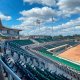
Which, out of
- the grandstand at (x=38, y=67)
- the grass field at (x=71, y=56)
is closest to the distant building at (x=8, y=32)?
the grass field at (x=71, y=56)

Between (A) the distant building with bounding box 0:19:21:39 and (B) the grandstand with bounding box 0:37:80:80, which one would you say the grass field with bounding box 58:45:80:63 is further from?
(A) the distant building with bounding box 0:19:21:39

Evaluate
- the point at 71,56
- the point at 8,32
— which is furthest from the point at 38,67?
the point at 8,32

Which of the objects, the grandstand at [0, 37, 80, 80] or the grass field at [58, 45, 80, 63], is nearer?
the grandstand at [0, 37, 80, 80]

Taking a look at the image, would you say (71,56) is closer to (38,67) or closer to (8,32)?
(38,67)

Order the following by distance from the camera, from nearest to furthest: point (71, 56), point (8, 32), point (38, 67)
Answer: point (38, 67), point (71, 56), point (8, 32)

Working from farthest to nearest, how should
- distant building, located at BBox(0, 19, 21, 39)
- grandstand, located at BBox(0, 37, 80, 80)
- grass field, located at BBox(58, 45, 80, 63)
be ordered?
distant building, located at BBox(0, 19, 21, 39) → grass field, located at BBox(58, 45, 80, 63) → grandstand, located at BBox(0, 37, 80, 80)

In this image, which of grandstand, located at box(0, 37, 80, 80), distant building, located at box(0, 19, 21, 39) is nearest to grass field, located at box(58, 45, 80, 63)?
grandstand, located at box(0, 37, 80, 80)

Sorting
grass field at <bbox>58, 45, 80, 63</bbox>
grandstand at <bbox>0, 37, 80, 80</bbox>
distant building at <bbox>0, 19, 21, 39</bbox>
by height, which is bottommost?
grass field at <bbox>58, 45, 80, 63</bbox>

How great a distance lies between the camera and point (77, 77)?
2230 cm

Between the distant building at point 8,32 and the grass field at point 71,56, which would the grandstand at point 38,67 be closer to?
the grass field at point 71,56

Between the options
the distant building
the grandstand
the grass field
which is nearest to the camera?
the grandstand

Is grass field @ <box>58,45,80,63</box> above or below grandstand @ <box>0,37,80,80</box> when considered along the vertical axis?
below

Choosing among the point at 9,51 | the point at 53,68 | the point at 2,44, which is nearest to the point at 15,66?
the point at 53,68

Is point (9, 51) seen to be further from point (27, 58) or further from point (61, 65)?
point (61, 65)
